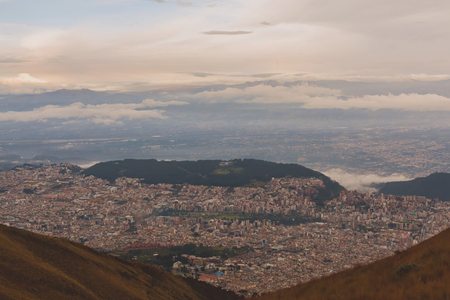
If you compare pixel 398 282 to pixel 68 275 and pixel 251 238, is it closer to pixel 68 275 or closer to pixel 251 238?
pixel 68 275

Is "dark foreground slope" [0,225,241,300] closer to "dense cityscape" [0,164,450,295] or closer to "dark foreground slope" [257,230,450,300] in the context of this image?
"dark foreground slope" [257,230,450,300]

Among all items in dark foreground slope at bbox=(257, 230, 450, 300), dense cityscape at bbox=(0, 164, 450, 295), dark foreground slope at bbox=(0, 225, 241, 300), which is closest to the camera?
dark foreground slope at bbox=(257, 230, 450, 300)

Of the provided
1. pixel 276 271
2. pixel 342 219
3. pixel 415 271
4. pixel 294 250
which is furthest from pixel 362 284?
pixel 342 219

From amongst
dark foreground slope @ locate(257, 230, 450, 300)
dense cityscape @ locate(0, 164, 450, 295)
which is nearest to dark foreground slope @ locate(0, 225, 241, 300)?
dark foreground slope @ locate(257, 230, 450, 300)

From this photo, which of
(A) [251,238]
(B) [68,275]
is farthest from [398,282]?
(A) [251,238]

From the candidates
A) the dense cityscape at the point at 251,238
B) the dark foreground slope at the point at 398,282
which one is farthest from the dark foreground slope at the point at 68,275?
the dense cityscape at the point at 251,238

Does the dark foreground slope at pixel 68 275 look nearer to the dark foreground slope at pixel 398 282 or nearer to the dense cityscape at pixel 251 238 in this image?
the dark foreground slope at pixel 398 282

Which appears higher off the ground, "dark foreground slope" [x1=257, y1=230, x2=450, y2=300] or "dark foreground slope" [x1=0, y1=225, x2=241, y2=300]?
"dark foreground slope" [x1=257, y1=230, x2=450, y2=300]

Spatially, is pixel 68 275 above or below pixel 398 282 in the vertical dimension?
below
